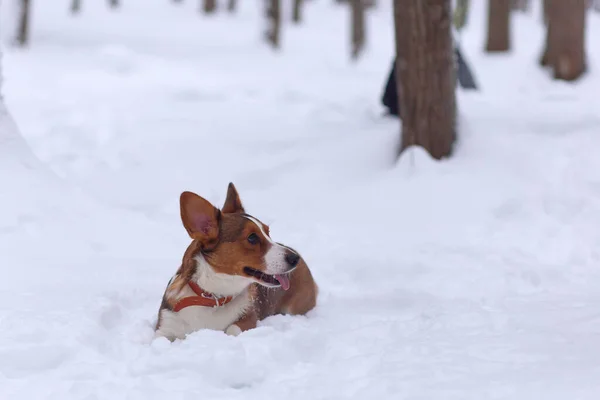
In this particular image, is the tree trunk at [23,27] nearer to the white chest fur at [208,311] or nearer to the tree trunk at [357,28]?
the tree trunk at [357,28]

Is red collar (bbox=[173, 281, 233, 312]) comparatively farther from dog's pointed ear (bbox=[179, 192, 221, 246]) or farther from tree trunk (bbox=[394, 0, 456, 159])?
tree trunk (bbox=[394, 0, 456, 159])

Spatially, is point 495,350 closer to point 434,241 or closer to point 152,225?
point 434,241

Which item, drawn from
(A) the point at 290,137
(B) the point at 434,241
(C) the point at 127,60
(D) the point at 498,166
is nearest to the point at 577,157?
(D) the point at 498,166

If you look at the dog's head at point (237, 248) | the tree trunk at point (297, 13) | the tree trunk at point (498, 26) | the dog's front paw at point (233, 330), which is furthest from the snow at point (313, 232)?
the tree trunk at point (297, 13)

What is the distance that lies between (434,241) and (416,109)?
1836 millimetres

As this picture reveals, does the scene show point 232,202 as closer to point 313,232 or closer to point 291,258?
point 291,258

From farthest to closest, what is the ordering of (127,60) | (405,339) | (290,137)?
(127,60)
(290,137)
(405,339)

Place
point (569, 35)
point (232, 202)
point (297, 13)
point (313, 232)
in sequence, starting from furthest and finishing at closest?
point (297, 13)
point (569, 35)
point (313, 232)
point (232, 202)

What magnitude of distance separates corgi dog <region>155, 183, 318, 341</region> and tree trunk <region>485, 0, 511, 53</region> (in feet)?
50.1

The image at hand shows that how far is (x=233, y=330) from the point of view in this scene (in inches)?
181

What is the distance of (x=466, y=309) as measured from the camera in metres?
5.27

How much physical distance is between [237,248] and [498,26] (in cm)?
1589

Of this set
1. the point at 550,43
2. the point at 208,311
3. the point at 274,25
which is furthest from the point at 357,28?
the point at 208,311

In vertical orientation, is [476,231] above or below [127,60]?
below
